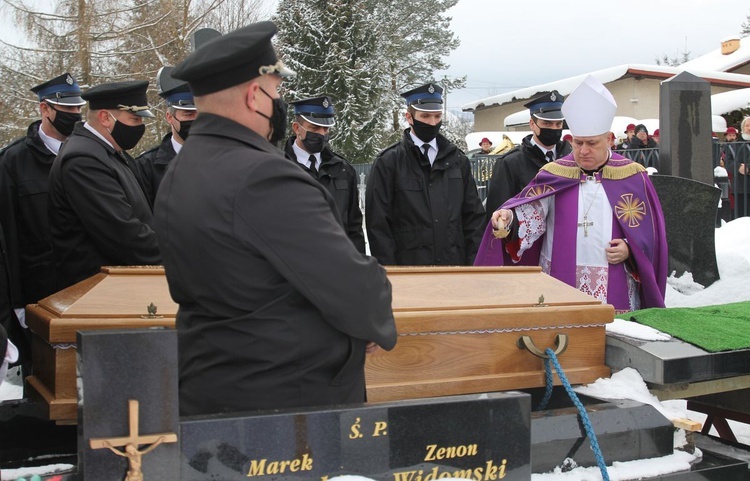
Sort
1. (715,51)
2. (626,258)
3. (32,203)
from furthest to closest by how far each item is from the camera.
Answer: (715,51)
(32,203)
(626,258)

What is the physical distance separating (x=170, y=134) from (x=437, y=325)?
3487mm

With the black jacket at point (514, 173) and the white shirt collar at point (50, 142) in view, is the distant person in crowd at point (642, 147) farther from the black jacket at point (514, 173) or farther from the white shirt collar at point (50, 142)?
the white shirt collar at point (50, 142)

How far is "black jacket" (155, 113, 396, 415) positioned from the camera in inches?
76.4

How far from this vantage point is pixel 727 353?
2.97 meters

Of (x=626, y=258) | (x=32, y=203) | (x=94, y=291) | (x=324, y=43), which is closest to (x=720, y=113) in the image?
(x=324, y=43)

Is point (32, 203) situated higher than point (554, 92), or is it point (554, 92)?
point (554, 92)

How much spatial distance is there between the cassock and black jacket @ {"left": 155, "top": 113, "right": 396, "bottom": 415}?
2430 millimetres

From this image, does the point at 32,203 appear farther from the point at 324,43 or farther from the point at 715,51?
the point at 715,51

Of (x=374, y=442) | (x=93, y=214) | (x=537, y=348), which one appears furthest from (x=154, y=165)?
(x=374, y=442)

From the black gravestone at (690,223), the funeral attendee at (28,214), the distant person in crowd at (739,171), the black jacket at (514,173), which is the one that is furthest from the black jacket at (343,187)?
the distant person in crowd at (739,171)

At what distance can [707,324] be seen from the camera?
129 inches

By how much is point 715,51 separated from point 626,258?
26179 millimetres

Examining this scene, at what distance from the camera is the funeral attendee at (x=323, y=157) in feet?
18.5

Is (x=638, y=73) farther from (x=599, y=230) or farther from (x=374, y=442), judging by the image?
(x=374, y=442)
